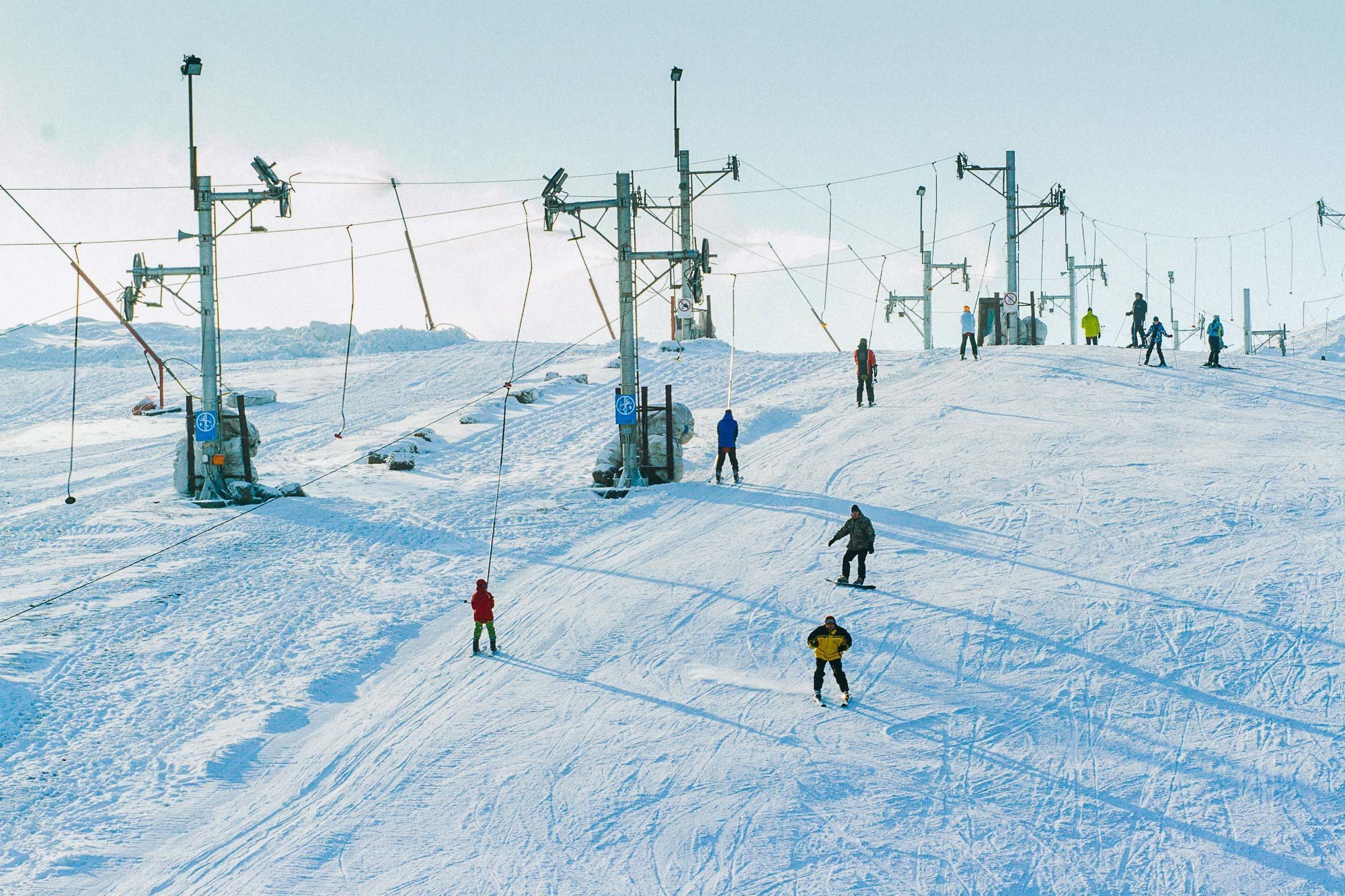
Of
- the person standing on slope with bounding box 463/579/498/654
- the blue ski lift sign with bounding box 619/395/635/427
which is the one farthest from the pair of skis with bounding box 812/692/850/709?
the blue ski lift sign with bounding box 619/395/635/427

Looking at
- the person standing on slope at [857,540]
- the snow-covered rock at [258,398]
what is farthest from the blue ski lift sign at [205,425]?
the snow-covered rock at [258,398]

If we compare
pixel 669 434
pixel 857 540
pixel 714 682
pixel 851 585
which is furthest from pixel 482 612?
pixel 669 434

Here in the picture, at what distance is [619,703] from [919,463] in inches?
478

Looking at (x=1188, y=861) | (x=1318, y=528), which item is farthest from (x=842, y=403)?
(x=1188, y=861)

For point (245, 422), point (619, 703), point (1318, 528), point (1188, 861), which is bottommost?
point (1188, 861)

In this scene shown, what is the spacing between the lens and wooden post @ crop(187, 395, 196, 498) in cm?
2559

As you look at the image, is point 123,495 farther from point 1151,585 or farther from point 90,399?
point 1151,585

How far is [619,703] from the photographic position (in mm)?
14195

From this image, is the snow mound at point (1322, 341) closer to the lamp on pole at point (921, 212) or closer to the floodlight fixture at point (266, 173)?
the lamp on pole at point (921, 212)

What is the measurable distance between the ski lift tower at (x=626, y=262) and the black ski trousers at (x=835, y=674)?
11260 mm

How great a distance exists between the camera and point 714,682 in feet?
48.2

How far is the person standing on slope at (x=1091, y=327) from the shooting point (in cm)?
4156

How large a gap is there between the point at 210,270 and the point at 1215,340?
27.6 m

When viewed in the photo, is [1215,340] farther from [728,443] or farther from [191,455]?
[191,455]
